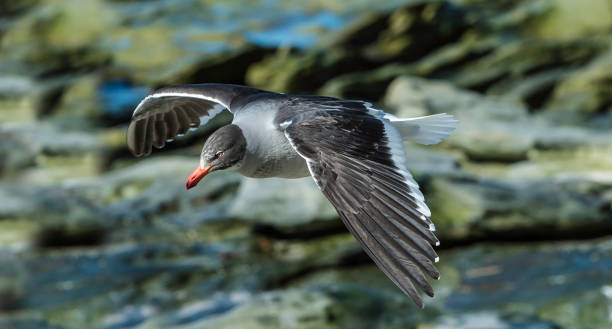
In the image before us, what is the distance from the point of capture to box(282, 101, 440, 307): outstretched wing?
12.8 feet

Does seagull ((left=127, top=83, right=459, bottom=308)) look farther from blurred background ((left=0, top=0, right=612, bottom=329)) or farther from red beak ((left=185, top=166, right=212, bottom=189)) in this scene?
blurred background ((left=0, top=0, right=612, bottom=329))

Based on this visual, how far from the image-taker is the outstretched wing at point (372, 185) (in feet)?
12.8


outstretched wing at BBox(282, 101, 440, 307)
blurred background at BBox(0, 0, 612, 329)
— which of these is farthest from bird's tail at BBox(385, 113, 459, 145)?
blurred background at BBox(0, 0, 612, 329)

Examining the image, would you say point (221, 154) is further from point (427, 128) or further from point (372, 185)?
point (427, 128)

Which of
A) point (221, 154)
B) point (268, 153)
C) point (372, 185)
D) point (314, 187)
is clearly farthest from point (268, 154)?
point (314, 187)

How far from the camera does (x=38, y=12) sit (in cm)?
2270

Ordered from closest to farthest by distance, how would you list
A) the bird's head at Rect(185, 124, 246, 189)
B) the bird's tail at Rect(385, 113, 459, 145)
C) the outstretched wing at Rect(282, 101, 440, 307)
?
the outstretched wing at Rect(282, 101, 440, 307), the bird's head at Rect(185, 124, 246, 189), the bird's tail at Rect(385, 113, 459, 145)

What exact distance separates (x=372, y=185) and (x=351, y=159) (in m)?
0.24

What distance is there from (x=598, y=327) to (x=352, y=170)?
486 cm

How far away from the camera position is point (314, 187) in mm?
10500

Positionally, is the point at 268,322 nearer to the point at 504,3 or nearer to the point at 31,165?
the point at 31,165

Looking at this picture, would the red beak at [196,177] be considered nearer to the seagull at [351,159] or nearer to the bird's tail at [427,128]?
the seagull at [351,159]

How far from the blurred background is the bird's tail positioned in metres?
2.69

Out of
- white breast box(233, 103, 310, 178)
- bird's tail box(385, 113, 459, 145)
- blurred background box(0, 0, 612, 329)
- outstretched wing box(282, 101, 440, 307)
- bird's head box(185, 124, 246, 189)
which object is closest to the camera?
outstretched wing box(282, 101, 440, 307)
